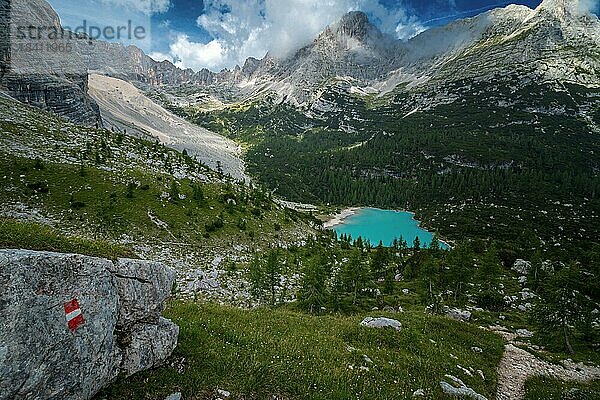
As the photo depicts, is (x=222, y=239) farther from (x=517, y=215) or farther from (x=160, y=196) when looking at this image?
(x=517, y=215)

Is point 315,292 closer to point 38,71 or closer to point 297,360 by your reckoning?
point 297,360

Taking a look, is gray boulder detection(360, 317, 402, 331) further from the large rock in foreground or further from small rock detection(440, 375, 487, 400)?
the large rock in foreground

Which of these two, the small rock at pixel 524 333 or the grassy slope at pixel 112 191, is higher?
the grassy slope at pixel 112 191

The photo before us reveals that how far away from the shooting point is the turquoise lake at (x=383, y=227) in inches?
5236

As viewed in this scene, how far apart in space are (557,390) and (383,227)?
13519 cm

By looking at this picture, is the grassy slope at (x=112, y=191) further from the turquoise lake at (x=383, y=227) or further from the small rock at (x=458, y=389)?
the turquoise lake at (x=383, y=227)

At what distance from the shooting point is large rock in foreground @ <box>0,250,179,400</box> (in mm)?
6645

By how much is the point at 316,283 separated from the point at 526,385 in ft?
62.3

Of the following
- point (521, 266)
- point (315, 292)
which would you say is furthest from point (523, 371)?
point (521, 266)

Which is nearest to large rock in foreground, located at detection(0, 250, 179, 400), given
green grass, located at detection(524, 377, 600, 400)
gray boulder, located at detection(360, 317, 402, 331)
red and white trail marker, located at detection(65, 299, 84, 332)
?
red and white trail marker, located at detection(65, 299, 84, 332)

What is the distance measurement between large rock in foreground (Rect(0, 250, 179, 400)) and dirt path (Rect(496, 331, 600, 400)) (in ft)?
54.4

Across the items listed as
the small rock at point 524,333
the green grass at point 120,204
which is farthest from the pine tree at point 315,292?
the green grass at point 120,204

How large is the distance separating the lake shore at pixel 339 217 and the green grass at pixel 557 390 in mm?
114234

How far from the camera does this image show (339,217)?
536 ft
